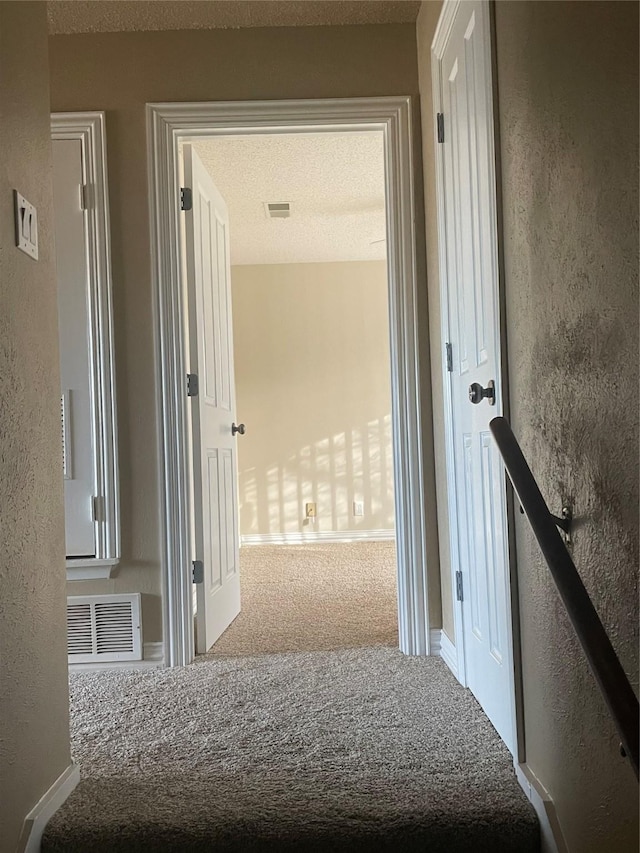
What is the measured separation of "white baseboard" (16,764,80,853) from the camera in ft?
4.99

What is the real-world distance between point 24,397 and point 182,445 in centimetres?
137

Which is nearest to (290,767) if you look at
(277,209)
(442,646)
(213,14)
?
(442,646)

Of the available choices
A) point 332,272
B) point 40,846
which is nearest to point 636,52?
point 40,846

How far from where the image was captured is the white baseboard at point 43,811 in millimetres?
1521

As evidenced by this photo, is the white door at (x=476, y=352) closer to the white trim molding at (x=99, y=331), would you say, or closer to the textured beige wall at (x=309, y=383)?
the white trim molding at (x=99, y=331)

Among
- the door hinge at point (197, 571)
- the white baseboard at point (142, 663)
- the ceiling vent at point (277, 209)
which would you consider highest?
the ceiling vent at point (277, 209)

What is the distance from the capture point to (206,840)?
156cm

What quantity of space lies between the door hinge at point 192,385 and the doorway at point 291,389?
22 millimetres

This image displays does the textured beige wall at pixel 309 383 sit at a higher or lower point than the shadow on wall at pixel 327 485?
higher

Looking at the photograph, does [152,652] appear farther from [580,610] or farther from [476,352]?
[580,610]

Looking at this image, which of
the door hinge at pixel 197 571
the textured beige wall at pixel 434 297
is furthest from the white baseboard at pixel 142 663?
the textured beige wall at pixel 434 297

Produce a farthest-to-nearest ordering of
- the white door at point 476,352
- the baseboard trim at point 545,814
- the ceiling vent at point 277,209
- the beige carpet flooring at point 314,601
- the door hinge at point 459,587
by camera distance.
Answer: the ceiling vent at point 277,209
the beige carpet flooring at point 314,601
the door hinge at point 459,587
the white door at point 476,352
the baseboard trim at point 545,814

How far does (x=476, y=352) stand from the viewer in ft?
7.16

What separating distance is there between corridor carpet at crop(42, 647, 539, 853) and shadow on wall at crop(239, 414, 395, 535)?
3.95 meters
